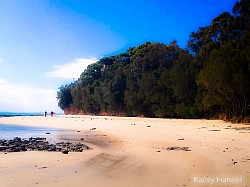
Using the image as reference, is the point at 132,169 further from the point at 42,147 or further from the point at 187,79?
the point at 187,79

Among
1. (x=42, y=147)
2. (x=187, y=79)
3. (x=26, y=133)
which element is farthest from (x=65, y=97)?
(x=42, y=147)

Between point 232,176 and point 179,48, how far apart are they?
4402cm

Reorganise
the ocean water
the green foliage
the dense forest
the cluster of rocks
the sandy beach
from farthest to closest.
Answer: the green foliage, the dense forest, the ocean water, the cluster of rocks, the sandy beach

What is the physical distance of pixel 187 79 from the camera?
34.4m

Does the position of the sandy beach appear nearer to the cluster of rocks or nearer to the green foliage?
the cluster of rocks

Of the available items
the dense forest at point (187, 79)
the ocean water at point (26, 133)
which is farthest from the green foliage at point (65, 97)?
the ocean water at point (26, 133)

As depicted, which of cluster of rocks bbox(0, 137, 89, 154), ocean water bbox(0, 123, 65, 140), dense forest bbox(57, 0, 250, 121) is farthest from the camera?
dense forest bbox(57, 0, 250, 121)

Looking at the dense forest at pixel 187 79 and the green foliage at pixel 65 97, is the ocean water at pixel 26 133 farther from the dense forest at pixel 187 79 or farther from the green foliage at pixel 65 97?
the green foliage at pixel 65 97

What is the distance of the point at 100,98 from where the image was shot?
207 ft

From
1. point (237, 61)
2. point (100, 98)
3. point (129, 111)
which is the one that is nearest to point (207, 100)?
point (237, 61)

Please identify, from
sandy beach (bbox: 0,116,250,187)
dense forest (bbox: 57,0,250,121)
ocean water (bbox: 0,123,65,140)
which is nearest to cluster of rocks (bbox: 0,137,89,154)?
sandy beach (bbox: 0,116,250,187)

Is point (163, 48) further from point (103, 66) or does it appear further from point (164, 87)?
point (103, 66)

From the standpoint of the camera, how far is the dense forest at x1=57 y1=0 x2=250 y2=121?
2266 cm

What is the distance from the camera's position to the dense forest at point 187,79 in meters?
22.7
